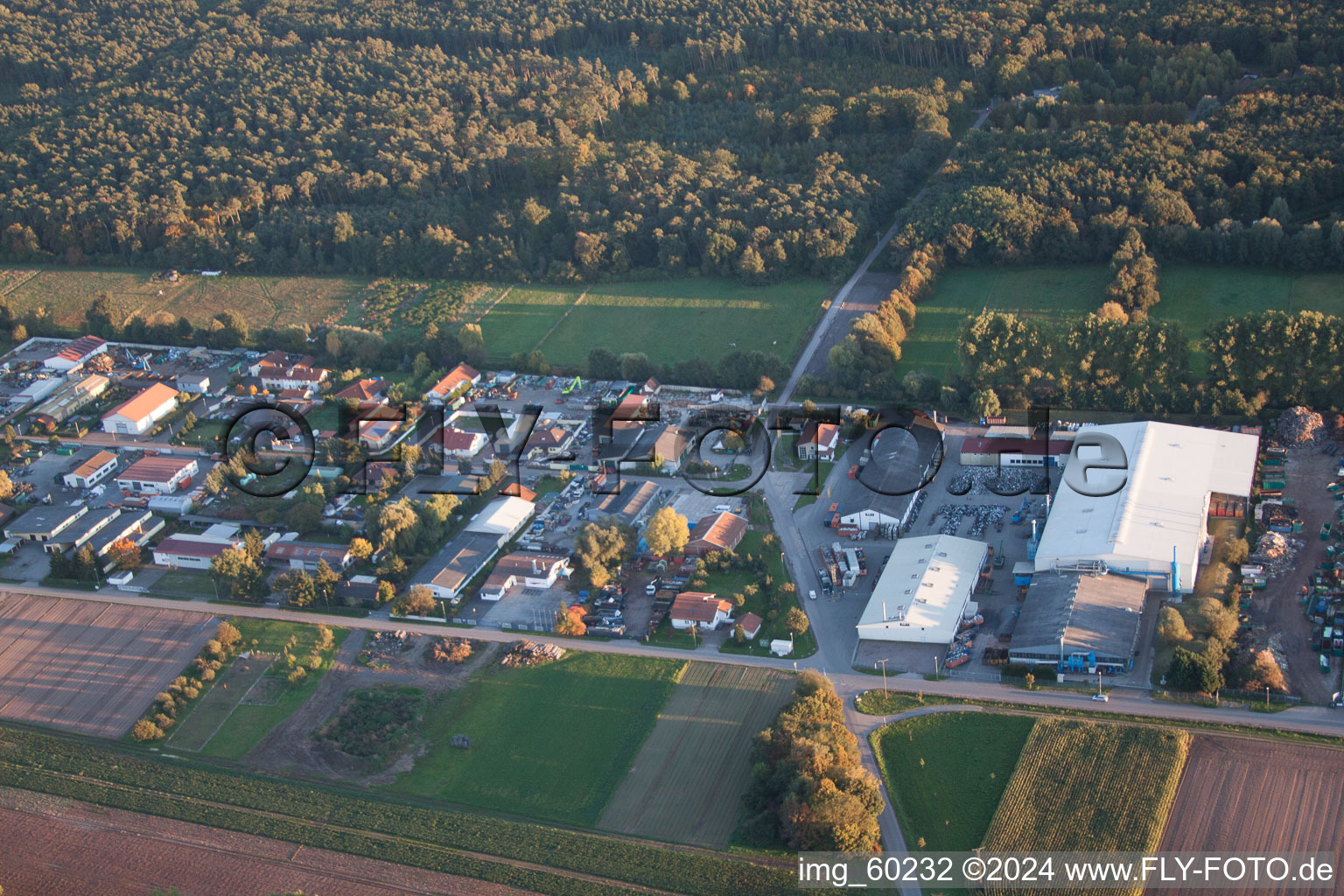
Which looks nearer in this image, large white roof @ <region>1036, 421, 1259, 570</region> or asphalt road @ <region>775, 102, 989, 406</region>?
large white roof @ <region>1036, 421, 1259, 570</region>

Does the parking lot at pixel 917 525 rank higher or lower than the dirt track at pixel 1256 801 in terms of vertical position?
lower

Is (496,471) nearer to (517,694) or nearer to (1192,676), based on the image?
(517,694)

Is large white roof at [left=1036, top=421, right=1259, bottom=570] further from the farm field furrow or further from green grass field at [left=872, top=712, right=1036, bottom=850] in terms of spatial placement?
green grass field at [left=872, top=712, right=1036, bottom=850]

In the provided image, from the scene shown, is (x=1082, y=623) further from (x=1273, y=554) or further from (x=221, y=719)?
(x=221, y=719)

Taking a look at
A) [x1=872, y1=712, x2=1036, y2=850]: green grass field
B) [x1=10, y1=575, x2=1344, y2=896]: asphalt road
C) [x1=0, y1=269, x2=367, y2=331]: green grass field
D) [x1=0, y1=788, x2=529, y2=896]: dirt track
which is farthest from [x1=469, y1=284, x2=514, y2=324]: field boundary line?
[x1=872, y1=712, x2=1036, y2=850]: green grass field

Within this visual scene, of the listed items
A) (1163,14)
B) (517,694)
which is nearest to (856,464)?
(517,694)

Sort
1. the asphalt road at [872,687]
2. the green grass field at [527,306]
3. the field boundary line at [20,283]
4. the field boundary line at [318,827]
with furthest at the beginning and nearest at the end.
A: 1. the field boundary line at [20,283]
2. the green grass field at [527,306]
3. the asphalt road at [872,687]
4. the field boundary line at [318,827]

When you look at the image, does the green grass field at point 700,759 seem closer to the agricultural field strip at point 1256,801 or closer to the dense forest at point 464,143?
the agricultural field strip at point 1256,801

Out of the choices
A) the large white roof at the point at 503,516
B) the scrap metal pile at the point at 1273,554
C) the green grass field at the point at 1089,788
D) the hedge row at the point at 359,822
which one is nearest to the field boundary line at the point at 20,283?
the large white roof at the point at 503,516
